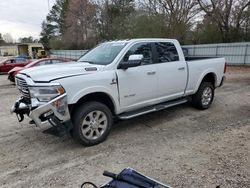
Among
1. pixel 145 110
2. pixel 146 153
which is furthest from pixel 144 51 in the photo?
pixel 146 153

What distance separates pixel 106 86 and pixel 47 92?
3.31 ft

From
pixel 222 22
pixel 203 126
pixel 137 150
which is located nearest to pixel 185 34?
pixel 222 22

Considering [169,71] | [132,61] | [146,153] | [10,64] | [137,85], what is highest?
[132,61]

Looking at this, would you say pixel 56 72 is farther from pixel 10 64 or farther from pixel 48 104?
pixel 10 64

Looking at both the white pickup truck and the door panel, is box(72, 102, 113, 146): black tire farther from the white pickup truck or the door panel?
the door panel

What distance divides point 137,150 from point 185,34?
21.0m

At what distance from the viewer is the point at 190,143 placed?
406cm

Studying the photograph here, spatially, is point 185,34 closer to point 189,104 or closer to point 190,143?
point 189,104

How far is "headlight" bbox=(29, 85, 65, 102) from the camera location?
3457mm

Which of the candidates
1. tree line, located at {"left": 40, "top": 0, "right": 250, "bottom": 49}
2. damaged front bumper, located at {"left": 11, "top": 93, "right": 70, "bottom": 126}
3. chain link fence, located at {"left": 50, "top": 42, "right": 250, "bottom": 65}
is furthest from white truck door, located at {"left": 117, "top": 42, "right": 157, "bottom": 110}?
tree line, located at {"left": 40, "top": 0, "right": 250, "bottom": 49}

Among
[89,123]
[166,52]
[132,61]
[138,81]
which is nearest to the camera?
[89,123]

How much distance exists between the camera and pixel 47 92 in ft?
11.4

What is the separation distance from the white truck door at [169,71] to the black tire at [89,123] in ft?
4.73

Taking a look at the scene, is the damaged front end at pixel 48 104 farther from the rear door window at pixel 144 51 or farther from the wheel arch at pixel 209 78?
the wheel arch at pixel 209 78
